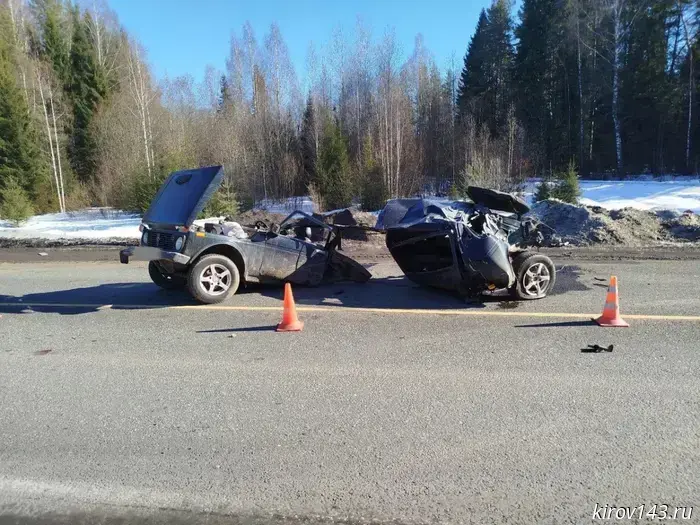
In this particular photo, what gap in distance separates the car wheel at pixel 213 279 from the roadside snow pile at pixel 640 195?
17.9m

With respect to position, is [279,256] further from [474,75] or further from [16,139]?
[474,75]

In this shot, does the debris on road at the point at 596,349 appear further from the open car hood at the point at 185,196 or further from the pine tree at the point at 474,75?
the pine tree at the point at 474,75

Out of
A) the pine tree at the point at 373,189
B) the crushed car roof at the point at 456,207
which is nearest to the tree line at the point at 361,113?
the pine tree at the point at 373,189

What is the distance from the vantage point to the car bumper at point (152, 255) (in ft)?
22.5

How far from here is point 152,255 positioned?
22.7 feet

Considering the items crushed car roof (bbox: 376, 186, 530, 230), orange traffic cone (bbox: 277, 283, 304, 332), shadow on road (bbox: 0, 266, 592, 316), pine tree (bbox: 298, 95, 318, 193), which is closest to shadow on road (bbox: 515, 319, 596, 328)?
shadow on road (bbox: 0, 266, 592, 316)

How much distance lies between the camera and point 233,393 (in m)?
4.15

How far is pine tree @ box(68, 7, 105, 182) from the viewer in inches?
1575

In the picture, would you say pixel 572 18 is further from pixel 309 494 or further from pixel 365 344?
pixel 309 494

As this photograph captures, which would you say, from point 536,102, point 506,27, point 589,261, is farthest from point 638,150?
point 589,261

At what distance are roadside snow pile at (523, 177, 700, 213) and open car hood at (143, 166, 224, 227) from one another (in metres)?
17.9

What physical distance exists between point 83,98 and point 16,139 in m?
9.34

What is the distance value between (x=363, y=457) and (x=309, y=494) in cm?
48

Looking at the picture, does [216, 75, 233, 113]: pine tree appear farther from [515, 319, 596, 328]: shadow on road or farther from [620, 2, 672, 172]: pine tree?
[515, 319, 596, 328]: shadow on road
